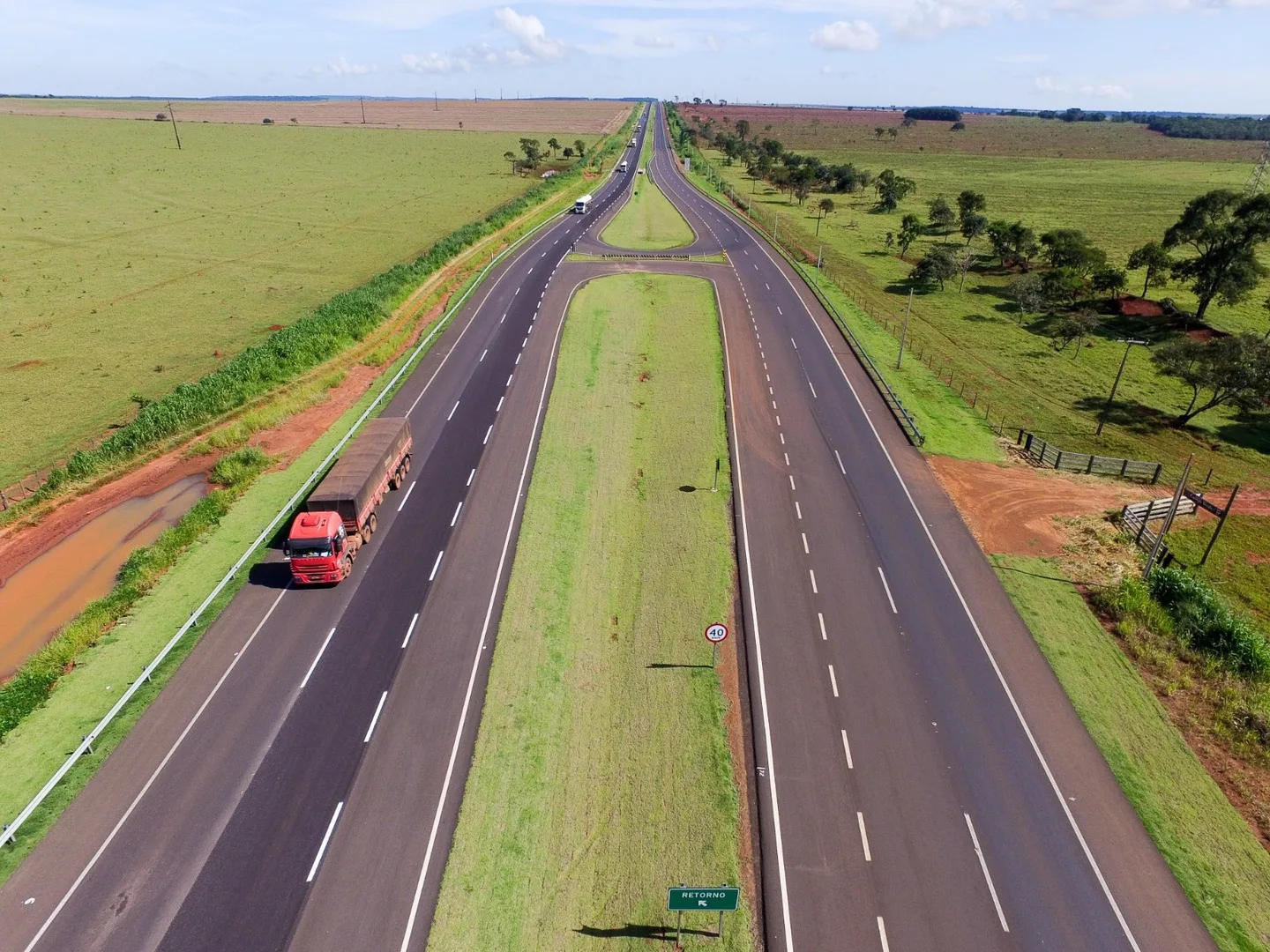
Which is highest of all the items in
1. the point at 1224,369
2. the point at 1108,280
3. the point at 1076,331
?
the point at 1108,280

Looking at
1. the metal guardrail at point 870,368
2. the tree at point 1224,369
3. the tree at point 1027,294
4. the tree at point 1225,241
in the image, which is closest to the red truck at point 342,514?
the metal guardrail at point 870,368

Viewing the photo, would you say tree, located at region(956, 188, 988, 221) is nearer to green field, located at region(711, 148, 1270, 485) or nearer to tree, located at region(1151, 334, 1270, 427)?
green field, located at region(711, 148, 1270, 485)

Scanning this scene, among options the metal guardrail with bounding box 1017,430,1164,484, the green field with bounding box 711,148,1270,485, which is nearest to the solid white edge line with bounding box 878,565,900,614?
the metal guardrail with bounding box 1017,430,1164,484

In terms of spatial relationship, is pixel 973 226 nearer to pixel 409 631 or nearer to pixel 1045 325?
pixel 1045 325

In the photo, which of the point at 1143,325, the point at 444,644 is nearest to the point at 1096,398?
the point at 1143,325

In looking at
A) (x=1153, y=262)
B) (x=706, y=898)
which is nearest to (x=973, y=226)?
(x=1153, y=262)
